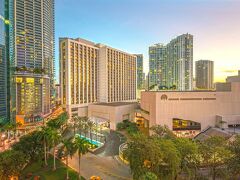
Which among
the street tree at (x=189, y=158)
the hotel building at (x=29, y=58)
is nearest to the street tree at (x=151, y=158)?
the street tree at (x=189, y=158)

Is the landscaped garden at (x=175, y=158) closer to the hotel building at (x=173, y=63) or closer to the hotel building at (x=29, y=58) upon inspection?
the hotel building at (x=29, y=58)

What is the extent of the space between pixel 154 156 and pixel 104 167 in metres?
16.4

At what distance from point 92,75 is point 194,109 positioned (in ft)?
211

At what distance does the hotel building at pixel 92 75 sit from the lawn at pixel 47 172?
2076 inches

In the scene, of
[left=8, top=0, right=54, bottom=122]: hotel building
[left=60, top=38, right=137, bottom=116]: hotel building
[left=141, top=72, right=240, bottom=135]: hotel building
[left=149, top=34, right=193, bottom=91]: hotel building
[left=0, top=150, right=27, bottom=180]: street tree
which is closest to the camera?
[left=0, top=150, right=27, bottom=180]: street tree

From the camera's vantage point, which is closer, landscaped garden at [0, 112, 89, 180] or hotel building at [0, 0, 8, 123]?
landscaped garden at [0, 112, 89, 180]

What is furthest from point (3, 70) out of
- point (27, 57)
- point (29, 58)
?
point (29, 58)

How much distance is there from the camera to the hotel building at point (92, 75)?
92.9 m

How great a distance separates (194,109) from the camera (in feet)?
212

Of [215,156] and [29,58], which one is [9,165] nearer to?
[215,156]

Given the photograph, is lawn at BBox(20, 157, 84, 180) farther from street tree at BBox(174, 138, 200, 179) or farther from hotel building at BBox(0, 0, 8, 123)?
hotel building at BBox(0, 0, 8, 123)

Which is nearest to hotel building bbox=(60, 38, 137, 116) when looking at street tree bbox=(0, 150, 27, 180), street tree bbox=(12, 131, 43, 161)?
street tree bbox=(12, 131, 43, 161)

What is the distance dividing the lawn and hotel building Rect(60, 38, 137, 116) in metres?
52.7

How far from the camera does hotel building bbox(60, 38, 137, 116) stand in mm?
92938
